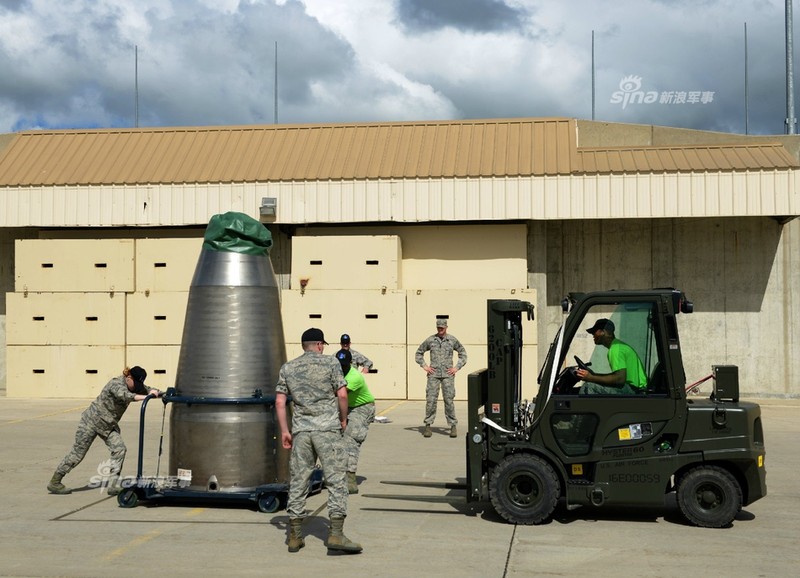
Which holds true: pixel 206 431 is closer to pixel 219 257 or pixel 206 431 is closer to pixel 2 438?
pixel 219 257

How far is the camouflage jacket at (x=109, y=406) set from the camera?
10.2 metres

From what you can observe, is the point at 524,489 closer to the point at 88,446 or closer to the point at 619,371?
the point at 619,371

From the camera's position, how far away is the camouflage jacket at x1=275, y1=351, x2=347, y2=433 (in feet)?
25.6

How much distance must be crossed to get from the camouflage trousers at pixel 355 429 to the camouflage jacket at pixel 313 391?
2.41 meters

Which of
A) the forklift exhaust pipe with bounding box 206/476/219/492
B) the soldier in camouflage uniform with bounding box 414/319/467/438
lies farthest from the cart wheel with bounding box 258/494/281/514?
the soldier in camouflage uniform with bounding box 414/319/467/438

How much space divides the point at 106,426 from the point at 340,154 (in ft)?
48.1

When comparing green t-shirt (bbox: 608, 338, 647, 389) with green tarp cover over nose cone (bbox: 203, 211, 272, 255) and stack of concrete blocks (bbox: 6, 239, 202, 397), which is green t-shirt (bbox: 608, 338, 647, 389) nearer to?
green tarp cover over nose cone (bbox: 203, 211, 272, 255)

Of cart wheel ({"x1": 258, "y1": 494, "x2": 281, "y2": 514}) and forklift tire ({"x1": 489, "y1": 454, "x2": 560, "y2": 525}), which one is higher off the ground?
forklift tire ({"x1": 489, "y1": 454, "x2": 560, "y2": 525})

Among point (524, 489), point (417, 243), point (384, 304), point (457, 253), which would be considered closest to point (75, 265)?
point (384, 304)

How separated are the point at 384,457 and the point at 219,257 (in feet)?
14.5

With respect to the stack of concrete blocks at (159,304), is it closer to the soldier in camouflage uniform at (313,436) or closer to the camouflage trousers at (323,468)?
the soldier in camouflage uniform at (313,436)

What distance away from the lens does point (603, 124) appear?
24.7 meters

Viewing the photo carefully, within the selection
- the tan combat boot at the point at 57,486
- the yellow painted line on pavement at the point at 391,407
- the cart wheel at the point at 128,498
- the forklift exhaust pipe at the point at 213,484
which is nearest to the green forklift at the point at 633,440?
the forklift exhaust pipe at the point at 213,484

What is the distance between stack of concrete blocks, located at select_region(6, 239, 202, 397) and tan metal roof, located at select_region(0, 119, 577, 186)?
179 cm
